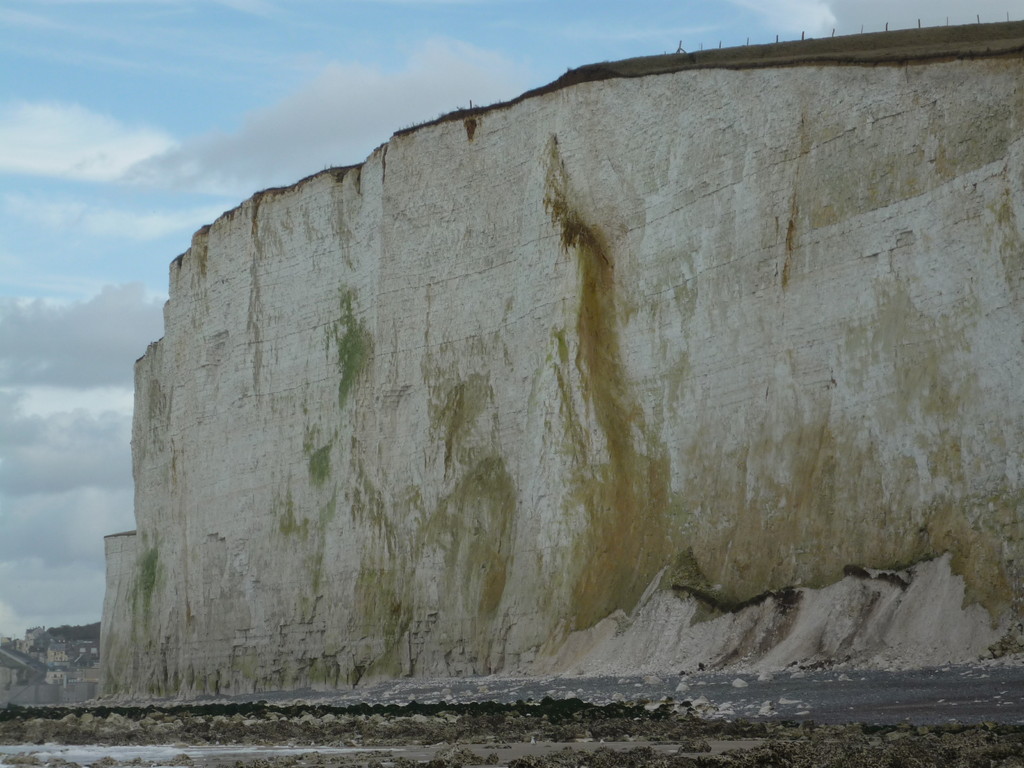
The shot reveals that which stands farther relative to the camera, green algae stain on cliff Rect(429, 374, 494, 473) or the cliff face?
green algae stain on cliff Rect(429, 374, 494, 473)

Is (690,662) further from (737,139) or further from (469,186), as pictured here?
(469,186)

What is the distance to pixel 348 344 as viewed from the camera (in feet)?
111

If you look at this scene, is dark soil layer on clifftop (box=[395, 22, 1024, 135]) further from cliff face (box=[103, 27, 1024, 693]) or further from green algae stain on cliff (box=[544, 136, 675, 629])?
green algae stain on cliff (box=[544, 136, 675, 629])

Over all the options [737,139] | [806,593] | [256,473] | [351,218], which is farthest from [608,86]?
[256,473]

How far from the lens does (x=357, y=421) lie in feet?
108

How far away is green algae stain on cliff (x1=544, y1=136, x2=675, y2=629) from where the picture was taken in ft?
83.7

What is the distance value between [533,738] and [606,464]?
1185 cm

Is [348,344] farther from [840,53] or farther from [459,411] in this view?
[840,53]

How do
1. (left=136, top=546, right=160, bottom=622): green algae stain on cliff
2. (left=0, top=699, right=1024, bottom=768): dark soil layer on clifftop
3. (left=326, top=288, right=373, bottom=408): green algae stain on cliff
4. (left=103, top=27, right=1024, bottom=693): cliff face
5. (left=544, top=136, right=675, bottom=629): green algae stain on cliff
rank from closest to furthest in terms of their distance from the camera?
1. (left=0, top=699, right=1024, bottom=768): dark soil layer on clifftop
2. (left=103, top=27, right=1024, bottom=693): cliff face
3. (left=544, top=136, right=675, bottom=629): green algae stain on cliff
4. (left=326, top=288, right=373, bottom=408): green algae stain on cliff
5. (left=136, top=546, right=160, bottom=622): green algae stain on cliff

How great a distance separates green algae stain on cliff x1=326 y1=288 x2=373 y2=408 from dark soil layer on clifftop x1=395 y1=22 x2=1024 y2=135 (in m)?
5.67

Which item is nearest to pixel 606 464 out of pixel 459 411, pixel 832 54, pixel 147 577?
pixel 459 411

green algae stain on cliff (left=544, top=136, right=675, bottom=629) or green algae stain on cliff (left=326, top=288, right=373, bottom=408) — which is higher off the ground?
green algae stain on cliff (left=326, top=288, right=373, bottom=408)

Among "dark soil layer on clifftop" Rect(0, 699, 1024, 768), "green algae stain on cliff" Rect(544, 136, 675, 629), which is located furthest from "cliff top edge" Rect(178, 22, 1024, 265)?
"dark soil layer on clifftop" Rect(0, 699, 1024, 768)

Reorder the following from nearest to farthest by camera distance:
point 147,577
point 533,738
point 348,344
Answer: point 533,738 < point 348,344 < point 147,577
